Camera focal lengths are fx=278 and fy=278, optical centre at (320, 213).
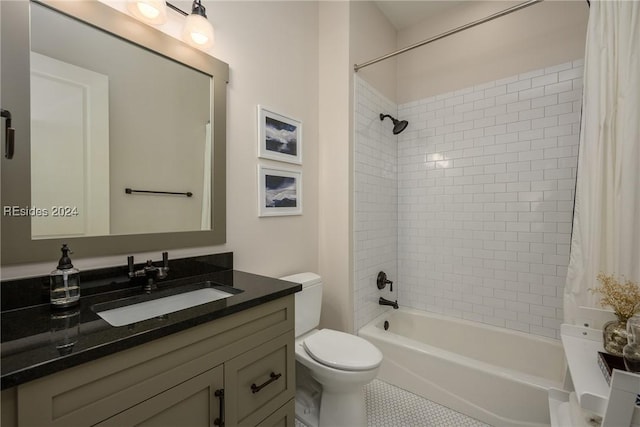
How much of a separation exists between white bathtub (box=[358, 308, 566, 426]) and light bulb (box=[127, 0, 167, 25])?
2.20 meters

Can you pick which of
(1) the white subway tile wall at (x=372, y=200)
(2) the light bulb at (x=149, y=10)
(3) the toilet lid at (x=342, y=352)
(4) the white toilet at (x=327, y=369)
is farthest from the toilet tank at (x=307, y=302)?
(2) the light bulb at (x=149, y=10)

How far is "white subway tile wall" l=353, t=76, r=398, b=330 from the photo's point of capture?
7.07ft

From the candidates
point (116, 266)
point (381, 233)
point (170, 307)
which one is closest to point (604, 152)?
point (381, 233)

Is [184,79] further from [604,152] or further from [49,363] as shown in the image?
[604,152]

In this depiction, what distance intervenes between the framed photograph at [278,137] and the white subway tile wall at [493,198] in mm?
1180

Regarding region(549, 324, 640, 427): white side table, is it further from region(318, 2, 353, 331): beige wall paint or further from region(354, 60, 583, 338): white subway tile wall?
region(318, 2, 353, 331): beige wall paint

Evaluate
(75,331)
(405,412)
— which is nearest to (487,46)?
(405,412)

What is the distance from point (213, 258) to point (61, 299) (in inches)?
24.6

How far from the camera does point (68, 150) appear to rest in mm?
1020

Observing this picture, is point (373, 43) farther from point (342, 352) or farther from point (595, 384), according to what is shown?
point (595, 384)

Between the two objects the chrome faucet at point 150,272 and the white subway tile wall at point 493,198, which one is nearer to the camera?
the chrome faucet at point 150,272

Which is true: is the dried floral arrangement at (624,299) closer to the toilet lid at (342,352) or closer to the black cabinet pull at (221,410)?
the toilet lid at (342,352)

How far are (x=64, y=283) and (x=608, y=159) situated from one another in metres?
2.25

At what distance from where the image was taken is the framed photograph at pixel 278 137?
173 cm
